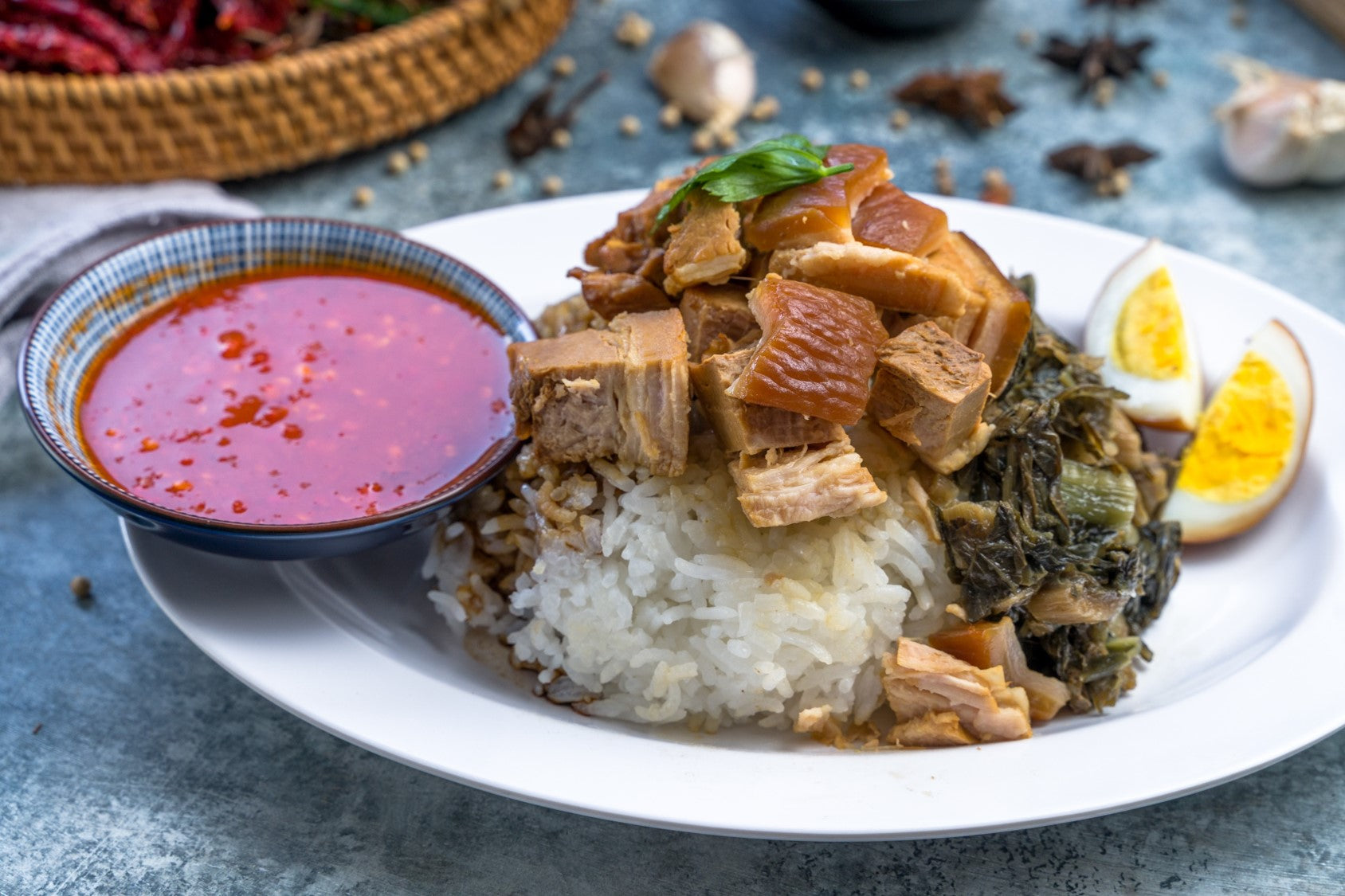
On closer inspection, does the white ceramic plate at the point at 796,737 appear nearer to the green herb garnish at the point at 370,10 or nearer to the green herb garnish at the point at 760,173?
the green herb garnish at the point at 760,173

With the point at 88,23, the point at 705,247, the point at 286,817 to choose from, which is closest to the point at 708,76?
the point at 88,23

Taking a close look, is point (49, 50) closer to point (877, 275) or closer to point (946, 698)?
point (877, 275)

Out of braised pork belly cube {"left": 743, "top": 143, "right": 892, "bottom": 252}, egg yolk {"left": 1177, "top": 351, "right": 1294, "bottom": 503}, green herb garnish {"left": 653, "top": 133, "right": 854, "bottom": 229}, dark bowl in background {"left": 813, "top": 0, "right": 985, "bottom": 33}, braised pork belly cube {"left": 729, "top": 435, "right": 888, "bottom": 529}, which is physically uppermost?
green herb garnish {"left": 653, "top": 133, "right": 854, "bottom": 229}

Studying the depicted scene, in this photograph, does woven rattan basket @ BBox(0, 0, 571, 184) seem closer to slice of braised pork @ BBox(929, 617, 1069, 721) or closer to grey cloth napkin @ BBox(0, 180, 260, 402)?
grey cloth napkin @ BBox(0, 180, 260, 402)

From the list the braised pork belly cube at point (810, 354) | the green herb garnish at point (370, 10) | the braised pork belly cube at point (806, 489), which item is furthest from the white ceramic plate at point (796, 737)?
the green herb garnish at point (370, 10)

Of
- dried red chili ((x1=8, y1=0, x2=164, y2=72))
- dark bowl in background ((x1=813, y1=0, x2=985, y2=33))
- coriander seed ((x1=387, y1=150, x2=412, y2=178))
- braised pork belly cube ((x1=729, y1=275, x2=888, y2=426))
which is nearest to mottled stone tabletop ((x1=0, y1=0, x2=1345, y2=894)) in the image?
braised pork belly cube ((x1=729, y1=275, x2=888, y2=426))
